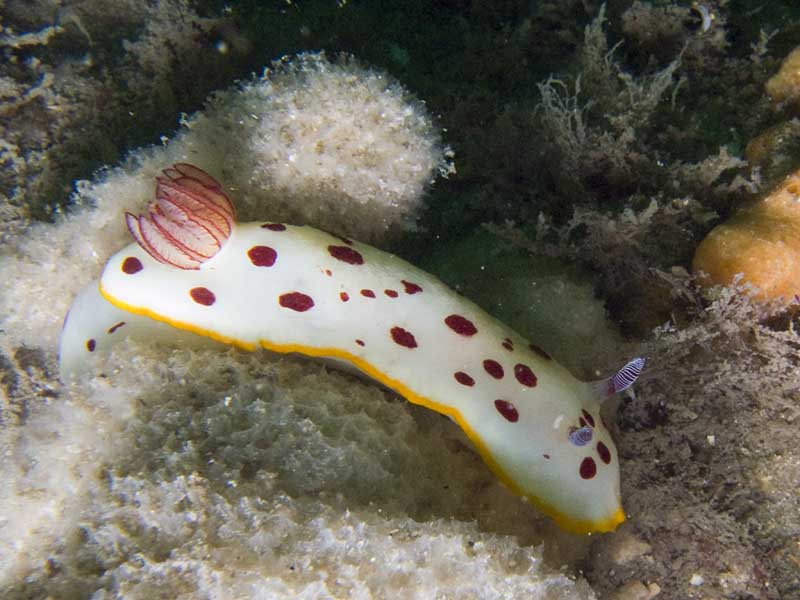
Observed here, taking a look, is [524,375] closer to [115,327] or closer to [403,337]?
[403,337]

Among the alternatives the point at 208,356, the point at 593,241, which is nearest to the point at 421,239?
the point at 593,241

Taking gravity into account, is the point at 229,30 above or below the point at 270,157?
below

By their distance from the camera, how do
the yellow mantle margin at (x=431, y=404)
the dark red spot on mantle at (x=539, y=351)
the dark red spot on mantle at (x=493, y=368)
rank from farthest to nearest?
the dark red spot on mantle at (x=539, y=351) < the dark red spot on mantle at (x=493, y=368) < the yellow mantle margin at (x=431, y=404)

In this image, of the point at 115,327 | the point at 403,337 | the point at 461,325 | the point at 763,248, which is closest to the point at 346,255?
the point at 403,337

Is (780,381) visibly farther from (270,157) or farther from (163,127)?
(163,127)

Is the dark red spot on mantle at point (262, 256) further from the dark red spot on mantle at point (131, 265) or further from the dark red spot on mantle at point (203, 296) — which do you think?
the dark red spot on mantle at point (131, 265)

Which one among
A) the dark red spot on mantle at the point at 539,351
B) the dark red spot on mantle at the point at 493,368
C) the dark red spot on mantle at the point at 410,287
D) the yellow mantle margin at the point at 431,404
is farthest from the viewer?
the dark red spot on mantle at the point at 539,351

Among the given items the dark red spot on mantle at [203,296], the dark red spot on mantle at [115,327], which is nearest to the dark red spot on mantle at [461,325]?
the dark red spot on mantle at [203,296]

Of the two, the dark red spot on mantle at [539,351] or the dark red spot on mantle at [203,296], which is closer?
the dark red spot on mantle at [203,296]
